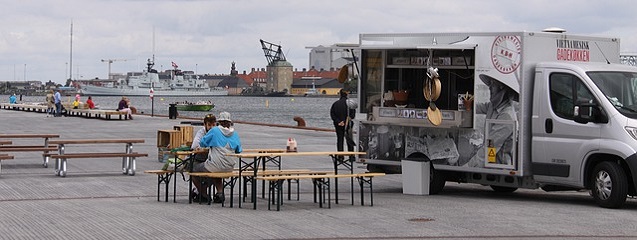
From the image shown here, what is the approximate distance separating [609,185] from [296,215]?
4.47 meters

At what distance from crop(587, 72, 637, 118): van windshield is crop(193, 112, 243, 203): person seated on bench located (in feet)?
17.0

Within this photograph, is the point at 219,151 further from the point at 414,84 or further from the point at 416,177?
the point at 414,84

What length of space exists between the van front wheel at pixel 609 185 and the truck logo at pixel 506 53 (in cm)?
196

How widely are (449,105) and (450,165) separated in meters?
1.58

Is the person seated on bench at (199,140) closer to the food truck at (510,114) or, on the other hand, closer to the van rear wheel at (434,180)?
the food truck at (510,114)

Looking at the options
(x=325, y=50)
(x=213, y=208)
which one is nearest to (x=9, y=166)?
(x=325, y=50)

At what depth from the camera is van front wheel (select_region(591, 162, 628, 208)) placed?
16125mm

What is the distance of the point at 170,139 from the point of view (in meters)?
25.0

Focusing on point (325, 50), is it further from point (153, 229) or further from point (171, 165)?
point (153, 229)

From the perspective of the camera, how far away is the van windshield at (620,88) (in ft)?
54.4

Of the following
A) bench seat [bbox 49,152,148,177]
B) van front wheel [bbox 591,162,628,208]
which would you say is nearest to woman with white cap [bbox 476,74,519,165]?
van front wheel [bbox 591,162,628,208]

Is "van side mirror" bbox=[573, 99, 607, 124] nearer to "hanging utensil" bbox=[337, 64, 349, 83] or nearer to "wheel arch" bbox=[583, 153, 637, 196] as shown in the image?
"wheel arch" bbox=[583, 153, 637, 196]

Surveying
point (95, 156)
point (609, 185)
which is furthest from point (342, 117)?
point (609, 185)

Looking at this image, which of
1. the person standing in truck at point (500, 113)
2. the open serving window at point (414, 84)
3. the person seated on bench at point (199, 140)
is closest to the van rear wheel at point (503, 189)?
the open serving window at point (414, 84)
